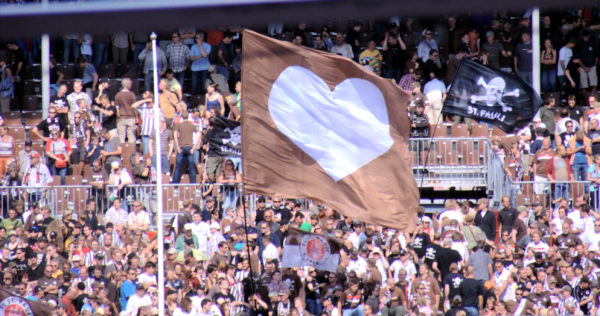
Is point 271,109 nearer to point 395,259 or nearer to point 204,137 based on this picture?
point 395,259

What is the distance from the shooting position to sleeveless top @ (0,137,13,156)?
20000mm

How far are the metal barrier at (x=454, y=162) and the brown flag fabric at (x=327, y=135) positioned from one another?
930 centimetres

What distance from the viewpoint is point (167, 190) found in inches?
752

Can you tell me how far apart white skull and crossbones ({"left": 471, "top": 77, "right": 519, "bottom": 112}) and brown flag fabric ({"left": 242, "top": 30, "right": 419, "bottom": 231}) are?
346 centimetres

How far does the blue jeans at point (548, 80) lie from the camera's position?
923 inches

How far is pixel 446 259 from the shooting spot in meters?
14.6

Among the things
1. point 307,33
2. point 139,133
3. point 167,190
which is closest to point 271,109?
point 167,190

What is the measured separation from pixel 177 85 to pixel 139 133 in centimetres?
172

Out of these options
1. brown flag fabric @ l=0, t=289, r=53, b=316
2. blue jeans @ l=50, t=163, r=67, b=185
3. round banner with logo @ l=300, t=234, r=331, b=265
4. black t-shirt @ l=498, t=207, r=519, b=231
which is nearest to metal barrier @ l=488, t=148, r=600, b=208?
black t-shirt @ l=498, t=207, r=519, b=231

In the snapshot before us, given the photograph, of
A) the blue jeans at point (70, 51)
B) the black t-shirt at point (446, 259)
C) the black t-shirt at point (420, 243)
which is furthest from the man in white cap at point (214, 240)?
the blue jeans at point (70, 51)

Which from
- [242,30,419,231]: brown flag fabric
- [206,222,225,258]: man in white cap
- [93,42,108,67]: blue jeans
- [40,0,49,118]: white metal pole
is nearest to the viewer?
[242,30,419,231]: brown flag fabric

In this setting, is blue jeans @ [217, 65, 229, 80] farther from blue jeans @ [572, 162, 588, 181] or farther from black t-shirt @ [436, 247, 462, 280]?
black t-shirt @ [436, 247, 462, 280]

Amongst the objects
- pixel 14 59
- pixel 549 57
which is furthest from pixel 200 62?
pixel 549 57

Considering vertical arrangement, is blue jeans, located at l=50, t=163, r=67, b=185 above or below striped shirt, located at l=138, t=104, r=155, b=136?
below
